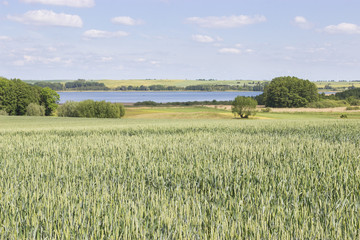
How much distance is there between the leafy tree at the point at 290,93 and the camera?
100125 mm

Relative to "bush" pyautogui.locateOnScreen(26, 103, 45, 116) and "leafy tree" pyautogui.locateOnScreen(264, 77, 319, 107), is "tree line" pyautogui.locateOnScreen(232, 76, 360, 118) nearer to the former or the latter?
"leafy tree" pyautogui.locateOnScreen(264, 77, 319, 107)

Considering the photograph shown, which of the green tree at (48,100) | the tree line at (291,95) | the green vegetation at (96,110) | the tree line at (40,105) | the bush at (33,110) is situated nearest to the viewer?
the green vegetation at (96,110)

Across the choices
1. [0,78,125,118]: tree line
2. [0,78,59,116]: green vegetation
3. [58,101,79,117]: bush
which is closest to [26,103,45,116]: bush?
[0,78,125,118]: tree line

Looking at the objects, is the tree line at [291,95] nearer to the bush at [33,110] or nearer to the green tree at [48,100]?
the green tree at [48,100]

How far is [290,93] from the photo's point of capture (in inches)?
3974

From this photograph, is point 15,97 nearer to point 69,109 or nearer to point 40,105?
point 40,105

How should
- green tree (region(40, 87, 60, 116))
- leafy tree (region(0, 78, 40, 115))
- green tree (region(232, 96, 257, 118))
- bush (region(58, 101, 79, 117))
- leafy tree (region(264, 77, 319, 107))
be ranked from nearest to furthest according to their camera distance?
green tree (region(232, 96, 257, 118)), bush (region(58, 101, 79, 117)), leafy tree (region(0, 78, 40, 115)), green tree (region(40, 87, 60, 116)), leafy tree (region(264, 77, 319, 107))

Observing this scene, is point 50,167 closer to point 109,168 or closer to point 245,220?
point 109,168

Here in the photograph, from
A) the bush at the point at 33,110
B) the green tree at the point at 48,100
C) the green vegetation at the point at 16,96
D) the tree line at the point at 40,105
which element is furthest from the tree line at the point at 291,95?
the bush at the point at 33,110

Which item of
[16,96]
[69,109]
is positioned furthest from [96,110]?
[16,96]

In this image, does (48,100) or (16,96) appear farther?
(48,100)

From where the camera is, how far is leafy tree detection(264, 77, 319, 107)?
100 meters

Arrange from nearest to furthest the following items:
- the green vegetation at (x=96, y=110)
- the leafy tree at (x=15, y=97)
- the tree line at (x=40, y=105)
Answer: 1. the green vegetation at (x=96, y=110)
2. the tree line at (x=40, y=105)
3. the leafy tree at (x=15, y=97)

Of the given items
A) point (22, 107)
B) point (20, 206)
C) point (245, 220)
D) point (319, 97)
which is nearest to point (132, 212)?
point (245, 220)
